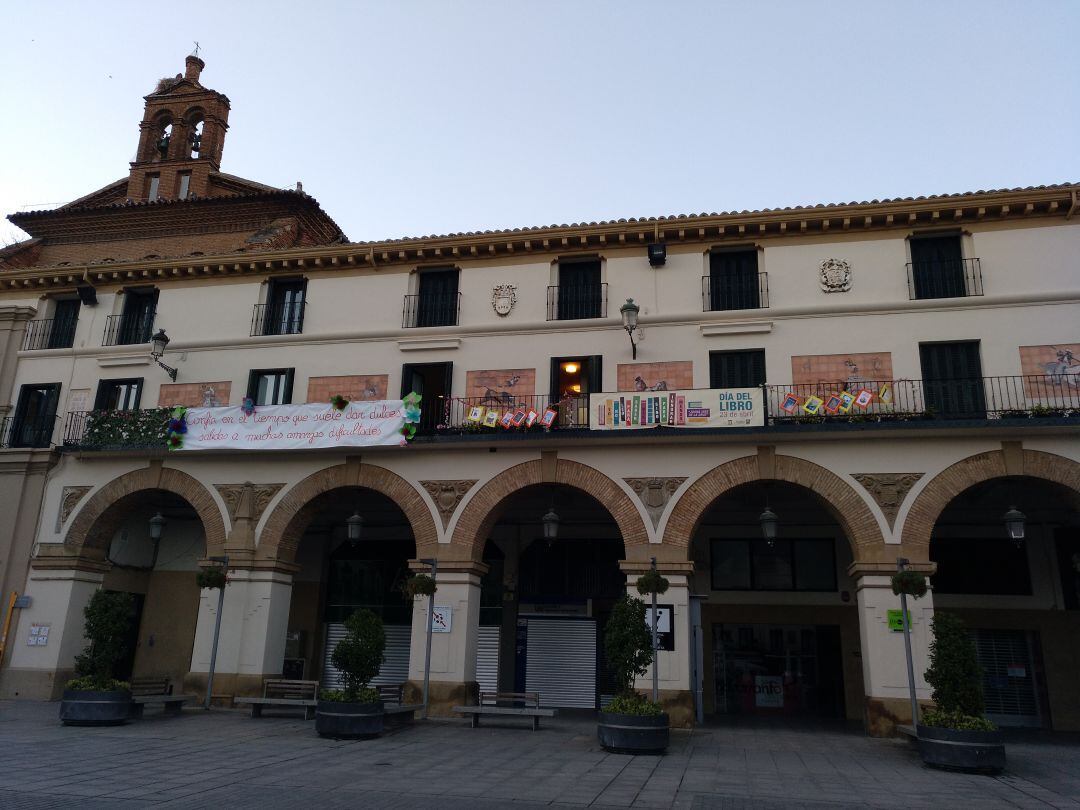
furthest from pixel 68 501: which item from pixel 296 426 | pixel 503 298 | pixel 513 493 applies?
pixel 503 298

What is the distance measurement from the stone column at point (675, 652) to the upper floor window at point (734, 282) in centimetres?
636

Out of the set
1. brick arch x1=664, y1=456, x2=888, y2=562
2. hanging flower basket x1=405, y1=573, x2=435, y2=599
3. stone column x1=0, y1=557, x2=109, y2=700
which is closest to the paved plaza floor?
hanging flower basket x1=405, y1=573, x2=435, y2=599

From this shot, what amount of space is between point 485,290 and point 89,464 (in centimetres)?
1140

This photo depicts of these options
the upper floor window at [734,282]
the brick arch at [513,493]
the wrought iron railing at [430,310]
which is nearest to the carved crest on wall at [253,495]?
the brick arch at [513,493]

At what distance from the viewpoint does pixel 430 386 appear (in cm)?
2041

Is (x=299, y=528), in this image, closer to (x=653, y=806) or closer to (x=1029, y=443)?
(x=653, y=806)

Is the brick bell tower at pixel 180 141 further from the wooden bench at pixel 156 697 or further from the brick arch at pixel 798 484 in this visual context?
the brick arch at pixel 798 484

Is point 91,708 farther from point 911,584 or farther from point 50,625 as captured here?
point 911,584

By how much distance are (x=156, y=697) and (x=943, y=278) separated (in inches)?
764

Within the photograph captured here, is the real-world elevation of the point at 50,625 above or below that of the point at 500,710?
above

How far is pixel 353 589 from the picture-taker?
2267 cm

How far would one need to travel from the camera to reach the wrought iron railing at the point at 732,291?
1888 centimetres

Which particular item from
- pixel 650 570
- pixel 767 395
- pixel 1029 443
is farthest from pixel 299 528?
pixel 1029 443

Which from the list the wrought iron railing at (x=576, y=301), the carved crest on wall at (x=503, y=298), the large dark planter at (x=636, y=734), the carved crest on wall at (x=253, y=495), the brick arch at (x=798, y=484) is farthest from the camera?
the carved crest on wall at (x=503, y=298)
